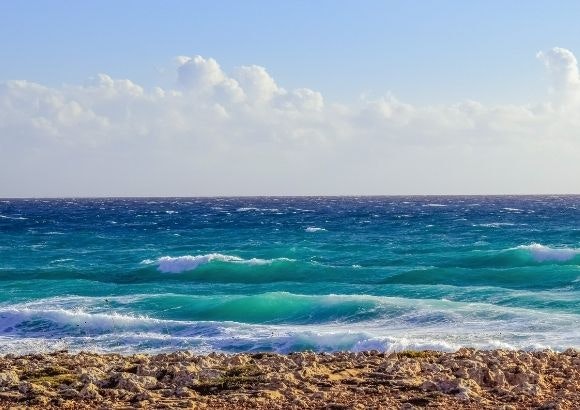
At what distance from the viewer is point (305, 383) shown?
10.6 meters

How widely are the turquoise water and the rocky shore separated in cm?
497

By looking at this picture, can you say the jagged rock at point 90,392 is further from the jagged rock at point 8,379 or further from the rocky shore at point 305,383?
the jagged rock at point 8,379

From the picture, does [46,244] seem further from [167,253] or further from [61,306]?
[61,306]

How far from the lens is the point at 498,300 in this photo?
26.2 m

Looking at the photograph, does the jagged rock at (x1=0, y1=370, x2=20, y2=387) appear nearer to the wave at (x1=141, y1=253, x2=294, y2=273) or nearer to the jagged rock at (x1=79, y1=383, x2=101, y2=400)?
the jagged rock at (x1=79, y1=383, x2=101, y2=400)

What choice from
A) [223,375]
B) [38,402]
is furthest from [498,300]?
[38,402]

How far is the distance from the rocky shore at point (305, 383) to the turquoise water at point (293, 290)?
16.3 feet

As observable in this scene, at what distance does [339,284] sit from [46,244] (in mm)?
28707

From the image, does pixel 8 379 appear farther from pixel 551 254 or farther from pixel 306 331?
pixel 551 254

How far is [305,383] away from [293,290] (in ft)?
68.9

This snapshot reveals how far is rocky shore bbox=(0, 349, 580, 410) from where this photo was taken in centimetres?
955

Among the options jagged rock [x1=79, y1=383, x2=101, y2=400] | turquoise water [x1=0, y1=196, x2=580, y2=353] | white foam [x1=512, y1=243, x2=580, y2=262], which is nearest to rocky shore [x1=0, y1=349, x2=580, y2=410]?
jagged rock [x1=79, y1=383, x2=101, y2=400]

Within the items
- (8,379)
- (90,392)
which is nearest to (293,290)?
(8,379)

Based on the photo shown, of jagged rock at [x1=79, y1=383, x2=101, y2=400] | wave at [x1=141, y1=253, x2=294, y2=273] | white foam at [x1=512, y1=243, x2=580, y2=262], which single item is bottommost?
wave at [x1=141, y1=253, x2=294, y2=273]
